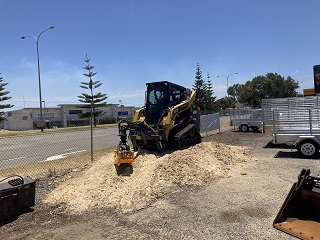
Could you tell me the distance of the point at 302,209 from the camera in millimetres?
4582

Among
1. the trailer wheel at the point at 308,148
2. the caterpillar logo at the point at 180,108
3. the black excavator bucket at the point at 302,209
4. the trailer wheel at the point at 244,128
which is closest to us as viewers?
the black excavator bucket at the point at 302,209

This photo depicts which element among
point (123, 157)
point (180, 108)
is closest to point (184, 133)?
point (180, 108)

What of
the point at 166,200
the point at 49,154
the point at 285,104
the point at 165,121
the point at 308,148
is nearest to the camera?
the point at 166,200

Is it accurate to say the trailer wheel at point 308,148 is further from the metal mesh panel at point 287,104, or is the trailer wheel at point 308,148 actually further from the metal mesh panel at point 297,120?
the metal mesh panel at point 287,104

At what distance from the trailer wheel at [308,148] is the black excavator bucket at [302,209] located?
251 inches

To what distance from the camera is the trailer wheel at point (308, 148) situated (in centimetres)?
1037

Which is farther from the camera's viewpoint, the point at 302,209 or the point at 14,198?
the point at 14,198

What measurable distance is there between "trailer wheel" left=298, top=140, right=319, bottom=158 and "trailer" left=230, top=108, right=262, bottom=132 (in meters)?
12.4

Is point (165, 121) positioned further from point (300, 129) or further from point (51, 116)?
point (51, 116)

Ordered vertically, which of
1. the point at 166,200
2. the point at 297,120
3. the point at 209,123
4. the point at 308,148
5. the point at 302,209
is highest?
the point at 297,120

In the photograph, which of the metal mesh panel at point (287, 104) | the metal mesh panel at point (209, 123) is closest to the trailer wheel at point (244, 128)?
the metal mesh panel at point (209, 123)

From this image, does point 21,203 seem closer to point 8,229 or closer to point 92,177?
point 8,229

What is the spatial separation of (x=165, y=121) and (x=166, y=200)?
419 centimetres

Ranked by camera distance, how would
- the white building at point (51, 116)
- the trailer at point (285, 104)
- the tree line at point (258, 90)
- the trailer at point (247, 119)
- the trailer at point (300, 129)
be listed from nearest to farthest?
the trailer at point (300, 129) → the trailer at point (285, 104) → the trailer at point (247, 119) → the white building at point (51, 116) → the tree line at point (258, 90)
